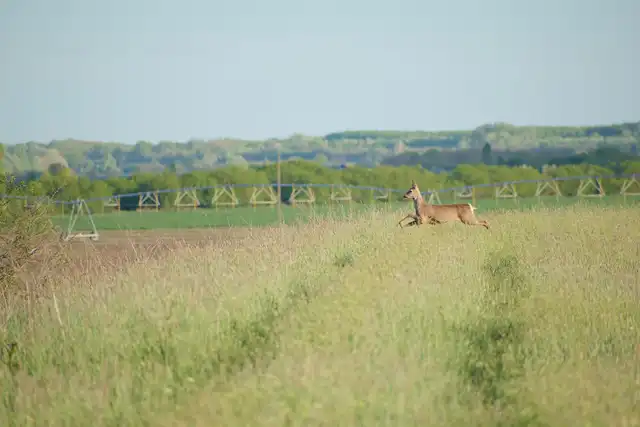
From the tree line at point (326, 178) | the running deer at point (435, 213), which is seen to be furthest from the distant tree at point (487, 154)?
the running deer at point (435, 213)

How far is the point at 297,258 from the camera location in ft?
51.6

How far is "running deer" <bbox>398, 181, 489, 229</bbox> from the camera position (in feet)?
79.8

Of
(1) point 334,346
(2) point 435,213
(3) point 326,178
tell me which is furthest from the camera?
(3) point 326,178

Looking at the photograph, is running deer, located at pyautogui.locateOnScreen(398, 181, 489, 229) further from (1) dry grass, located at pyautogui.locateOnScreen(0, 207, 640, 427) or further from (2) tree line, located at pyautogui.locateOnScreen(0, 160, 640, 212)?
(2) tree line, located at pyautogui.locateOnScreen(0, 160, 640, 212)

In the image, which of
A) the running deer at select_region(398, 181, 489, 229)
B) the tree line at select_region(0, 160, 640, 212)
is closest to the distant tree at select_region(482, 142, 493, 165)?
the tree line at select_region(0, 160, 640, 212)

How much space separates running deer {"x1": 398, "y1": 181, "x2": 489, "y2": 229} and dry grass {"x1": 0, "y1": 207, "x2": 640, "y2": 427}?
318 inches

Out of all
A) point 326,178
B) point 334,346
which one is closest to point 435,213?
point 334,346

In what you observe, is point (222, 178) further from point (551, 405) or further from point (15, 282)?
point (551, 405)

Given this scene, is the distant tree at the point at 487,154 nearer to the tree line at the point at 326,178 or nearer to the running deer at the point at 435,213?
the tree line at the point at 326,178

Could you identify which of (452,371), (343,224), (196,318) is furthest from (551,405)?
(343,224)

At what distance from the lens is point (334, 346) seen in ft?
30.5

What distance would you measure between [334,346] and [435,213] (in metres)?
15.8

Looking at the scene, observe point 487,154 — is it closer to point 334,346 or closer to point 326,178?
point 326,178

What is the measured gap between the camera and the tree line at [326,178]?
10556 cm
